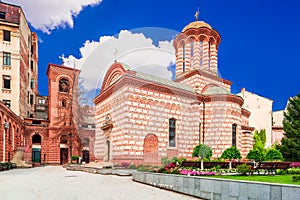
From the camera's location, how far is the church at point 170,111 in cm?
2145

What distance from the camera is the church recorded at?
2145 cm

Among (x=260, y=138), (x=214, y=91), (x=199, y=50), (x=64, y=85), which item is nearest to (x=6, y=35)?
(x=64, y=85)

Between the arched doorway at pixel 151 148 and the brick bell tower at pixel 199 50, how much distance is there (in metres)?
10.1

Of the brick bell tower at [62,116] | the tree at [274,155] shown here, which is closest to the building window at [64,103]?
the brick bell tower at [62,116]

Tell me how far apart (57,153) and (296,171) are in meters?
32.4

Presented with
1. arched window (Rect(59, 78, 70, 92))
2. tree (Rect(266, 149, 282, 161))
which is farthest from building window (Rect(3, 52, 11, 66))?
tree (Rect(266, 149, 282, 161))

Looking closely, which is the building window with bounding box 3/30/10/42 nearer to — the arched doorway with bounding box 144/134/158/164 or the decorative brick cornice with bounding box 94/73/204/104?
the decorative brick cornice with bounding box 94/73/204/104

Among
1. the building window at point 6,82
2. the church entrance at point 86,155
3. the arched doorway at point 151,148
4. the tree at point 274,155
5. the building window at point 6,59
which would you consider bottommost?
the church entrance at point 86,155

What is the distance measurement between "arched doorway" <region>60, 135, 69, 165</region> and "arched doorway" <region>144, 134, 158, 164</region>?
20.3m

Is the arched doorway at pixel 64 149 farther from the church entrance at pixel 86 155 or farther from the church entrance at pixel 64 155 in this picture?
the church entrance at pixel 86 155

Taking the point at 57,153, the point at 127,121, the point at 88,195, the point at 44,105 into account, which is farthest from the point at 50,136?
the point at 88,195

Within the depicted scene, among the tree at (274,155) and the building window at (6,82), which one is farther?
the building window at (6,82)

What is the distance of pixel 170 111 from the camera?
2406cm

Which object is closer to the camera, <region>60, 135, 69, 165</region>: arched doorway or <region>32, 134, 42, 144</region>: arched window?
<region>32, 134, 42, 144</region>: arched window
